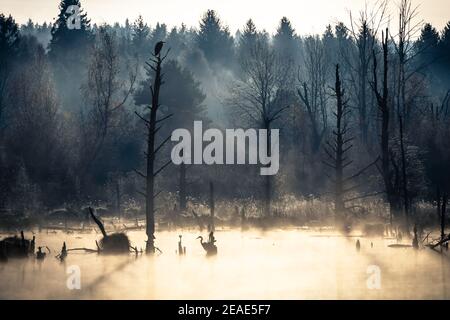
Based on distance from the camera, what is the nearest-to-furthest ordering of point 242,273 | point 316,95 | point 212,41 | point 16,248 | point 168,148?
point 242,273
point 16,248
point 168,148
point 316,95
point 212,41

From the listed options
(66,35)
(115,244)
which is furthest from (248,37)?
(115,244)

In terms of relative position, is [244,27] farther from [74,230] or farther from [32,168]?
[74,230]

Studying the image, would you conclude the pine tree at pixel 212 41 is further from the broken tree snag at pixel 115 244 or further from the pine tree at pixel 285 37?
the broken tree snag at pixel 115 244

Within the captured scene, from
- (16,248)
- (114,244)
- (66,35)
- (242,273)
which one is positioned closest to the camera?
(242,273)

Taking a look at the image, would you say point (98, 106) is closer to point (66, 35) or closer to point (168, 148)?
point (168, 148)

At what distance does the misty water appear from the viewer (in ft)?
44.2

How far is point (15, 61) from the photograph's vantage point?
6669cm

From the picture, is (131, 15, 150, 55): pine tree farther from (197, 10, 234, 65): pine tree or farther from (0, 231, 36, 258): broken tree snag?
(0, 231, 36, 258): broken tree snag

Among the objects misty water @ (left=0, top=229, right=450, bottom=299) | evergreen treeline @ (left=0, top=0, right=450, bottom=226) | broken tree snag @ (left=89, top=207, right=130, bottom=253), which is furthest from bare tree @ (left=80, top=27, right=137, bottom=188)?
broken tree snag @ (left=89, top=207, right=130, bottom=253)

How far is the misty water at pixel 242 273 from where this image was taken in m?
13.5

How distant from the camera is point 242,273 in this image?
15.9 m

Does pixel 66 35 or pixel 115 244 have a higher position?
pixel 66 35
